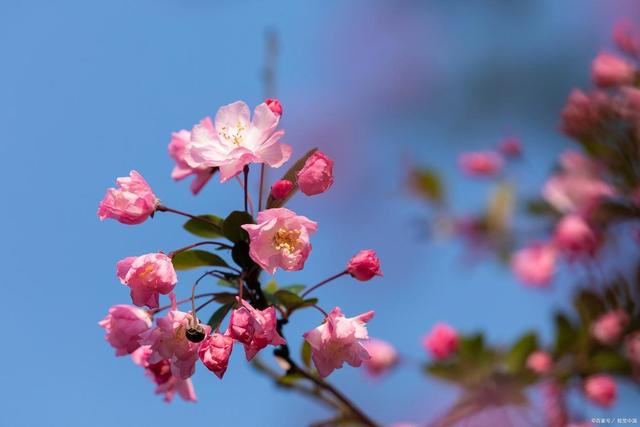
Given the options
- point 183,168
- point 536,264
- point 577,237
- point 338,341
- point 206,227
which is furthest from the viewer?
point 536,264

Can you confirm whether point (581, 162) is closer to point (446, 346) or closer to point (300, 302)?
point (446, 346)

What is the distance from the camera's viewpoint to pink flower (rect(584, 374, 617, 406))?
7.96 feet

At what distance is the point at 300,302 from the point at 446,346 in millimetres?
1280

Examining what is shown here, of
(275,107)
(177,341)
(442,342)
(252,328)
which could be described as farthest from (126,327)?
(442,342)

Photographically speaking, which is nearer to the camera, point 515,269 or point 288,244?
point 288,244

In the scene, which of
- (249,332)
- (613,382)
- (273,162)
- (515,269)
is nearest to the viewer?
(249,332)

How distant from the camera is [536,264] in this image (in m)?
3.09

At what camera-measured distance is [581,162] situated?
2.83 metres

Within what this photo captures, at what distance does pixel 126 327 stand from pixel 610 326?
5.71 ft

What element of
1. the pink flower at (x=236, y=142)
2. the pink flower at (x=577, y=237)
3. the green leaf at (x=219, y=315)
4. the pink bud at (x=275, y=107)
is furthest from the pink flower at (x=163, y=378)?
the pink flower at (x=577, y=237)

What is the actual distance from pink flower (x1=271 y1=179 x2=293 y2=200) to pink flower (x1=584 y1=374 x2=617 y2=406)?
154cm

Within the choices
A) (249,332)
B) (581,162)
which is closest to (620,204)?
(581,162)

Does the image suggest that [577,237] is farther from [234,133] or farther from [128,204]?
[128,204]

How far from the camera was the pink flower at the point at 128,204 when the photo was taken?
132cm
